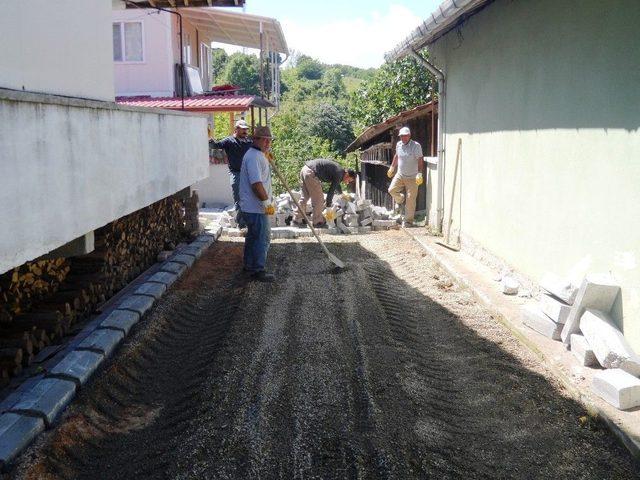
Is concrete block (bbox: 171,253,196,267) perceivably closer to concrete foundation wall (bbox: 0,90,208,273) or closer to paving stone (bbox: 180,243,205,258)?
paving stone (bbox: 180,243,205,258)

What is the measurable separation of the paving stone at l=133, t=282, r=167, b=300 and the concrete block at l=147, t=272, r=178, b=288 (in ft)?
0.38

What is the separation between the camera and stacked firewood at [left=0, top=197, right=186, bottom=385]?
4.86m

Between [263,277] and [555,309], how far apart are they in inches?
145

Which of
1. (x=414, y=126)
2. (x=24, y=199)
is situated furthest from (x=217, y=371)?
(x=414, y=126)

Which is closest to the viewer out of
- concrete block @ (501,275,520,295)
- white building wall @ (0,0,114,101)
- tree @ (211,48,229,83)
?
white building wall @ (0,0,114,101)

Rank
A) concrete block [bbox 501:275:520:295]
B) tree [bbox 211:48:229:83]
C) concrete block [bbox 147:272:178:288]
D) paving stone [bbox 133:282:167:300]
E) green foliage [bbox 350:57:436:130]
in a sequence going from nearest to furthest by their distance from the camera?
paving stone [bbox 133:282:167:300]
concrete block [bbox 501:275:520:295]
concrete block [bbox 147:272:178:288]
green foliage [bbox 350:57:436:130]
tree [bbox 211:48:229:83]

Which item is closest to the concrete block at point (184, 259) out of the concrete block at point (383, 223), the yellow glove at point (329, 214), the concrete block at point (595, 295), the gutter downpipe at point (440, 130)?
the yellow glove at point (329, 214)

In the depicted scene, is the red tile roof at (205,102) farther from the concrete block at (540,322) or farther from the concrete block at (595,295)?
the concrete block at (595,295)

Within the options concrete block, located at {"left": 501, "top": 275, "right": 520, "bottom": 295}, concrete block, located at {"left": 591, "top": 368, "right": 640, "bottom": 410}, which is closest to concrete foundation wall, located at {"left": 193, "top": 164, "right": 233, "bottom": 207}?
concrete block, located at {"left": 501, "top": 275, "right": 520, "bottom": 295}

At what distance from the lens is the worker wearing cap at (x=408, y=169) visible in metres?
12.0

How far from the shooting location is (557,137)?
19.7 ft

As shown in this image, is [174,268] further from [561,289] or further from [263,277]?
[561,289]

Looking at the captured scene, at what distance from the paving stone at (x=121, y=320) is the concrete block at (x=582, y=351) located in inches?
147

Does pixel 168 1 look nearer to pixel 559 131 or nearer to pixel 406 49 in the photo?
pixel 406 49
